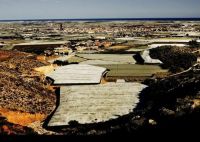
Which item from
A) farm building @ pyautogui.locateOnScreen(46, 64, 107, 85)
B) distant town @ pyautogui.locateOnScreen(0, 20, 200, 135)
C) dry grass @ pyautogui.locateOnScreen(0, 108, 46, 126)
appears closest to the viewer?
distant town @ pyautogui.locateOnScreen(0, 20, 200, 135)

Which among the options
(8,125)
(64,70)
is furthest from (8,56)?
(8,125)

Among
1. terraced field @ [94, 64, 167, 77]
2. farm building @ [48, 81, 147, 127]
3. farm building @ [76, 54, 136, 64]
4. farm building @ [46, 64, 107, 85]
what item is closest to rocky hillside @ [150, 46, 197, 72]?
terraced field @ [94, 64, 167, 77]

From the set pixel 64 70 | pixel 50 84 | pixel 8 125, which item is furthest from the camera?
pixel 64 70

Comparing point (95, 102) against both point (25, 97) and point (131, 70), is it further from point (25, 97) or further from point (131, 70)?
point (131, 70)

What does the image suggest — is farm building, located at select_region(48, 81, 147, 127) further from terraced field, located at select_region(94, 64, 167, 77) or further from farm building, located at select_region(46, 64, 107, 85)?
terraced field, located at select_region(94, 64, 167, 77)

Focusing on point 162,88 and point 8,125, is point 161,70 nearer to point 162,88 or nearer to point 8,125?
point 162,88

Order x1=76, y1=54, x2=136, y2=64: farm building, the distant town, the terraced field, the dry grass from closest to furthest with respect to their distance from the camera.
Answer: the distant town < the dry grass < the terraced field < x1=76, y1=54, x2=136, y2=64: farm building

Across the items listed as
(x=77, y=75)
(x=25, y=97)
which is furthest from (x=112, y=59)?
(x=25, y=97)
